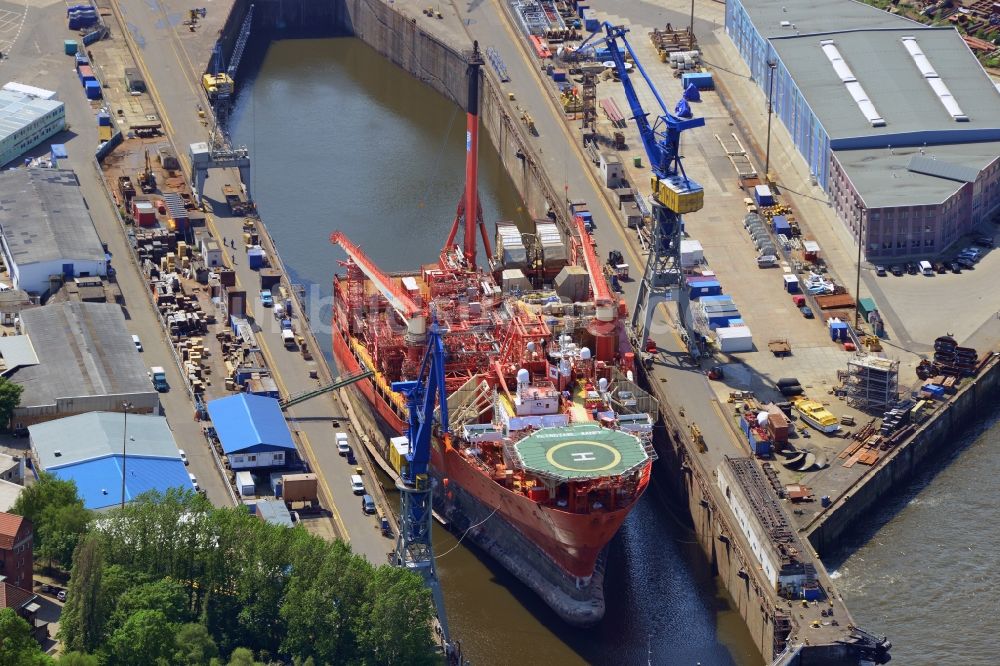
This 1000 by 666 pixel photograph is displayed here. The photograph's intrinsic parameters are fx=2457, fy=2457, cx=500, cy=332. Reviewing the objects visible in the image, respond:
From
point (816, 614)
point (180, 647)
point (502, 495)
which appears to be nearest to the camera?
point (180, 647)

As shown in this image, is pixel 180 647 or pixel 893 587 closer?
pixel 180 647

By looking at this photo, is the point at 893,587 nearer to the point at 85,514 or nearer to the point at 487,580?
the point at 487,580

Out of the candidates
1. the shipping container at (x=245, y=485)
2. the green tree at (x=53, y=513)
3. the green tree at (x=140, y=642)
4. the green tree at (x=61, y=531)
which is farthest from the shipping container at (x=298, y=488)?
the green tree at (x=140, y=642)

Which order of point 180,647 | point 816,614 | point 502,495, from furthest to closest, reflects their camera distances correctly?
1. point 502,495
2. point 816,614
3. point 180,647

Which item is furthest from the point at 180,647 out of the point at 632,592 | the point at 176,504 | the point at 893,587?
the point at 893,587

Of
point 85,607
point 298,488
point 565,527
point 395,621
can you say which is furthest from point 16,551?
point 565,527

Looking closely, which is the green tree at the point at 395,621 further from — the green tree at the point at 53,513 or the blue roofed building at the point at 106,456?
the blue roofed building at the point at 106,456
